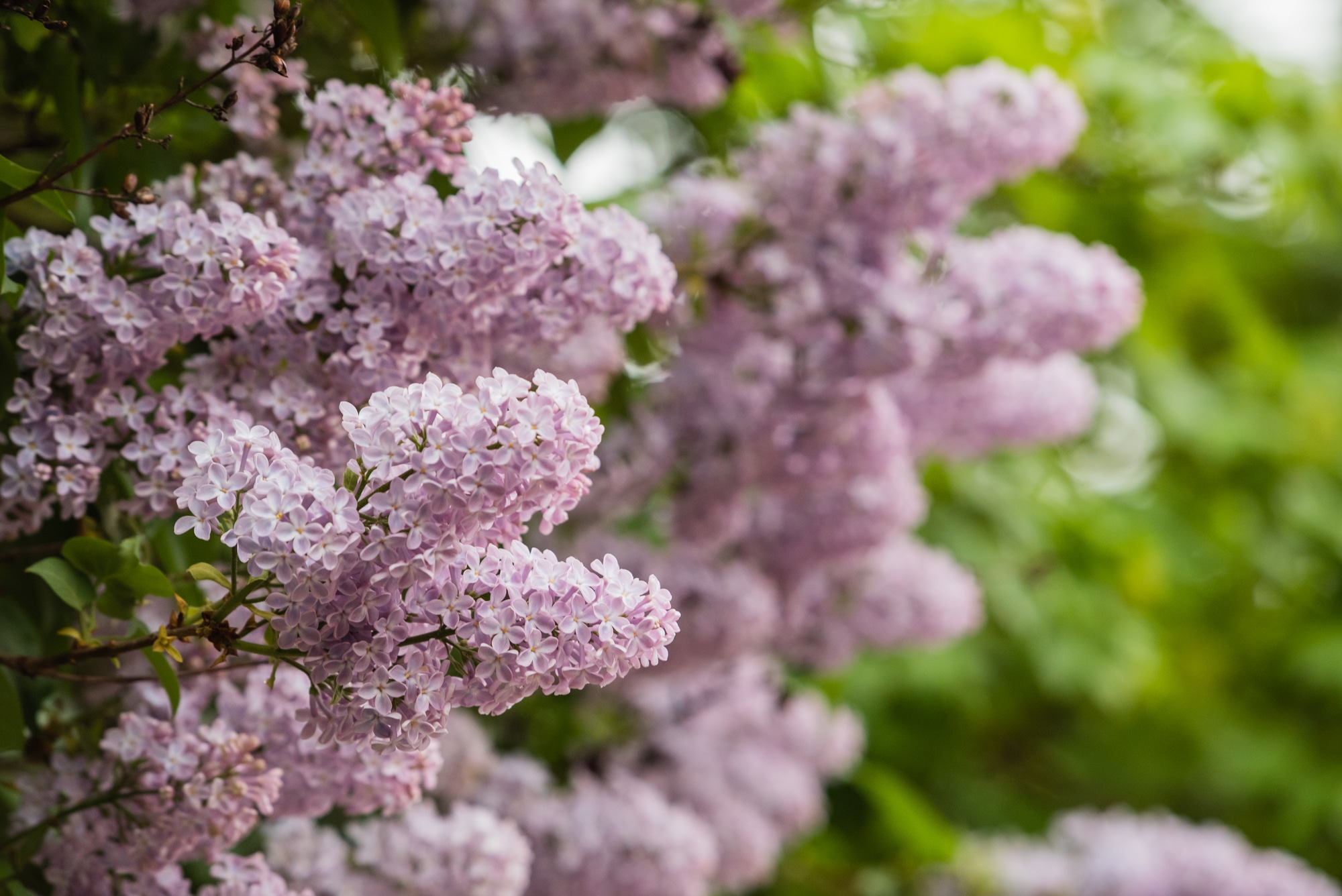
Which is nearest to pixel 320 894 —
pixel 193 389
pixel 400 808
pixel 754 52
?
pixel 400 808

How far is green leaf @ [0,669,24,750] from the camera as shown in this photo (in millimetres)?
1401

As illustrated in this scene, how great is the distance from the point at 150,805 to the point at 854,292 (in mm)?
1631

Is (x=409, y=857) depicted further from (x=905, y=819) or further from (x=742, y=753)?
(x=905, y=819)

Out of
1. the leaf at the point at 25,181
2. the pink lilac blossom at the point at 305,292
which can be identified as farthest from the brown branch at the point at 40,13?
the pink lilac blossom at the point at 305,292

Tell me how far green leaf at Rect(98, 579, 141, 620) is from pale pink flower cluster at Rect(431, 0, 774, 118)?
1.34 metres

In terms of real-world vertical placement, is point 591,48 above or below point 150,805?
above

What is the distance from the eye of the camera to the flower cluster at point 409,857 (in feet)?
6.64

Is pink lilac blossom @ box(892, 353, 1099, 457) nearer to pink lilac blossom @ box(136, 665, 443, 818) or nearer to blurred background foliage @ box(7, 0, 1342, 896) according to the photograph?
blurred background foliage @ box(7, 0, 1342, 896)

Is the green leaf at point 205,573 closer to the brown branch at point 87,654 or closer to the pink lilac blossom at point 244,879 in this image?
the brown branch at point 87,654

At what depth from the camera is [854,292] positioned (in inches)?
100

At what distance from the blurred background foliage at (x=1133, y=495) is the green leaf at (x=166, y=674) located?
38.1 inches

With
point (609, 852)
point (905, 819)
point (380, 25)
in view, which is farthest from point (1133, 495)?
point (380, 25)

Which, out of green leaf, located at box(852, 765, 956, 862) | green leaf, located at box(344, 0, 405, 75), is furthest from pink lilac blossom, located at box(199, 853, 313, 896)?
green leaf, located at box(852, 765, 956, 862)

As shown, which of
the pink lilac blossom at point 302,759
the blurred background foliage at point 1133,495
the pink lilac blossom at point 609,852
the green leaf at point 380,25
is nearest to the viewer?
the pink lilac blossom at point 302,759
